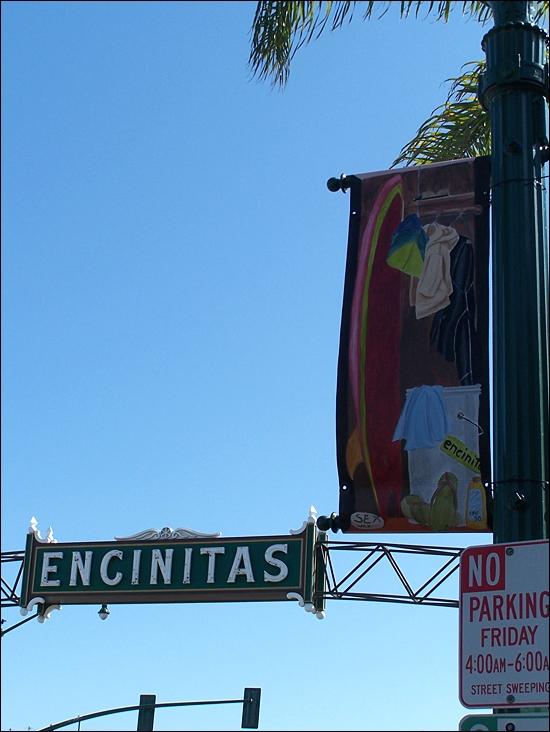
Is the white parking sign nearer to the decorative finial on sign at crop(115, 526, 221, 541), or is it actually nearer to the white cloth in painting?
the white cloth in painting

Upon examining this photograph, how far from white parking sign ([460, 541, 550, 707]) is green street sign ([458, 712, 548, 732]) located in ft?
0.27

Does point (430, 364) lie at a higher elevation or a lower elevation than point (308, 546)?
lower

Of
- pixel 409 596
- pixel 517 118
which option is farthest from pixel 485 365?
pixel 409 596

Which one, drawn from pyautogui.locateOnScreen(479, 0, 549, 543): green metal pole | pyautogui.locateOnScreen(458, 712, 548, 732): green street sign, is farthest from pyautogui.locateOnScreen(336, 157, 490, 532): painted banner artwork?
pyautogui.locateOnScreen(458, 712, 548, 732): green street sign

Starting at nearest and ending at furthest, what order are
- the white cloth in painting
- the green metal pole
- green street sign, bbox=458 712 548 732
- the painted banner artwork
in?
green street sign, bbox=458 712 548 732 < the green metal pole < the painted banner artwork < the white cloth in painting

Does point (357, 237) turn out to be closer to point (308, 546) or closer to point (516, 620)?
point (516, 620)

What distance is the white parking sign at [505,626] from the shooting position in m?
4.91

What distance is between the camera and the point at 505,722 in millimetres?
4805

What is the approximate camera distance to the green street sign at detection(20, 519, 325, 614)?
20.8 meters

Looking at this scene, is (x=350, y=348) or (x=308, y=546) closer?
(x=350, y=348)

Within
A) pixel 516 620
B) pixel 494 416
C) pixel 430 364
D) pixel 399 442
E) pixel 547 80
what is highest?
pixel 547 80

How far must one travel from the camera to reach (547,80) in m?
6.70

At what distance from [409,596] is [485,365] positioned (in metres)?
12.2

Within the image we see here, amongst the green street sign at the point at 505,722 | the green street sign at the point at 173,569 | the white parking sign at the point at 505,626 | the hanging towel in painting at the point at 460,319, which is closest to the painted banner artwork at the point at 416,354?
the hanging towel in painting at the point at 460,319
